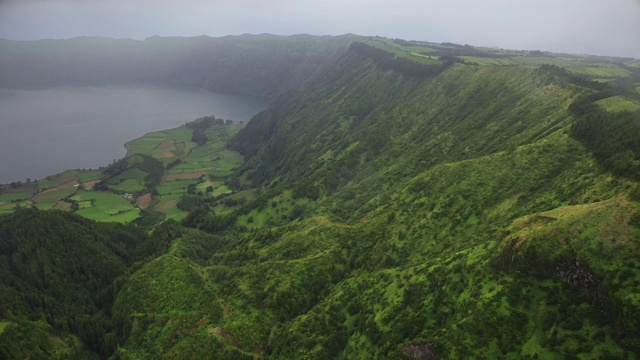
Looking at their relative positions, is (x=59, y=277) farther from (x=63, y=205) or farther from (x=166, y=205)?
(x=63, y=205)

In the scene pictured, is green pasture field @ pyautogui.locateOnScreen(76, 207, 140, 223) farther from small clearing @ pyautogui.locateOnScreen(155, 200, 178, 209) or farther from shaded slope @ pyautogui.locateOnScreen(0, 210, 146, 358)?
shaded slope @ pyautogui.locateOnScreen(0, 210, 146, 358)

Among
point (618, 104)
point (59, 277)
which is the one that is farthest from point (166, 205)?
point (618, 104)

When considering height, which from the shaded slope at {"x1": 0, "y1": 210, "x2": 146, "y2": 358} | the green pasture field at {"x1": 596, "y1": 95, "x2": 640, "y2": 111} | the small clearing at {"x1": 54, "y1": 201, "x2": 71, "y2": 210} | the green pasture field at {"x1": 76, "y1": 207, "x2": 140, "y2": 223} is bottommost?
the small clearing at {"x1": 54, "y1": 201, "x2": 71, "y2": 210}

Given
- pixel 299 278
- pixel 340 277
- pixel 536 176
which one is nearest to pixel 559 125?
pixel 536 176

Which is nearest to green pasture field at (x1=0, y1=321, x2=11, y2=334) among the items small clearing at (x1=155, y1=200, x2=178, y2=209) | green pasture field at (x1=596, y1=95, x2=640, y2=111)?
small clearing at (x1=155, y1=200, x2=178, y2=209)

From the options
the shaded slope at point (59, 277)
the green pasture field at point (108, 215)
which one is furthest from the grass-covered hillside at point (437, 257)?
the green pasture field at point (108, 215)

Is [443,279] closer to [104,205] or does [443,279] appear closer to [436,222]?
[436,222]

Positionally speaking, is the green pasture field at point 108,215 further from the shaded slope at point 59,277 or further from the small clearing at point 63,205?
the shaded slope at point 59,277
